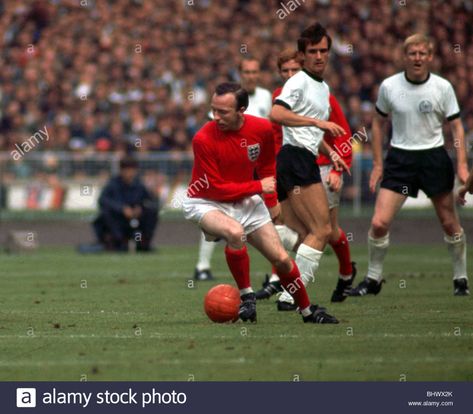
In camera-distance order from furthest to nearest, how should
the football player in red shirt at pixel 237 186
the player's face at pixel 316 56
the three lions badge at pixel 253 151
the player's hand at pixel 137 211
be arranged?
1. the player's hand at pixel 137 211
2. the player's face at pixel 316 56
3. the three lions badge at pixel 253 151
4. the football player in red shirt at pixel 237 186

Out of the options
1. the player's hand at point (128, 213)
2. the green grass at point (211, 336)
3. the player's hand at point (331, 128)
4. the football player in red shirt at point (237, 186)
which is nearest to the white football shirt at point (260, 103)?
the green grass at point (211, 336)

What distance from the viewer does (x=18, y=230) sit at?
90.5 feet

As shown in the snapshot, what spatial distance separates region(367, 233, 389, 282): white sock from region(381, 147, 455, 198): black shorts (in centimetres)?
58

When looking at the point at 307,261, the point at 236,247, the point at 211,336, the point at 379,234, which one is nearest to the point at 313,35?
the point at 307,261

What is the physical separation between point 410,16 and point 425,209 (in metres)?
5.94

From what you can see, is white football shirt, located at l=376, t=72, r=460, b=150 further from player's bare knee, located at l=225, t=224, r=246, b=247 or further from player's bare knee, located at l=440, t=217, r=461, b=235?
player's bare knee, located at l=225, t=224, r=246, b=247

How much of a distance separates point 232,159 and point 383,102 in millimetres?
3229

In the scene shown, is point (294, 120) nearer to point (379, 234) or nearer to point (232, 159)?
point (232, 159)

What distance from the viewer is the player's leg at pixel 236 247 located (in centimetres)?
1089

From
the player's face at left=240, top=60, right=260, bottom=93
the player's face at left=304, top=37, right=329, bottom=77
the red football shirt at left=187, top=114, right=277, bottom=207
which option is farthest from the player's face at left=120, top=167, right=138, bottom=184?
the red football shirt at left=187, top=114, right=277, bottom=207

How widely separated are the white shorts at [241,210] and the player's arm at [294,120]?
34.4 inches

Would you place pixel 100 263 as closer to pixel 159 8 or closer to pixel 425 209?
pixel 425 209

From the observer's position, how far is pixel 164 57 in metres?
31.5

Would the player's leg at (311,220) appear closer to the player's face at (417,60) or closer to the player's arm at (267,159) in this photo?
the player's arm at (267,159)
